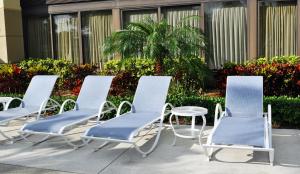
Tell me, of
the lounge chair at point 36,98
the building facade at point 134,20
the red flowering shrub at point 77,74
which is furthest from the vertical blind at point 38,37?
the lounge chair at point 36,98

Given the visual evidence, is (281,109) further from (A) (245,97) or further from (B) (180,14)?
(B) (180,14)

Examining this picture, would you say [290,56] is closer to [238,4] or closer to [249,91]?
[238,4]

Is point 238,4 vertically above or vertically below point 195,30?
above

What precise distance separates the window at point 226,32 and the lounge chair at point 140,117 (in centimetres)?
362

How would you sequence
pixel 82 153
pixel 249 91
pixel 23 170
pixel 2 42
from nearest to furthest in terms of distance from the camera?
pixel 23 170, pixel 82 153, pixel 249 91, pixel 2 42

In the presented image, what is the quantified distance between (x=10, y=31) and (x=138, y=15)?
4655mm

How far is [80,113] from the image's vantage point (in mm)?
7699

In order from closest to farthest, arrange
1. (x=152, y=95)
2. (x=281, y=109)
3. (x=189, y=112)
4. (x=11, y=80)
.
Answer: (x=189, y=112), (x=152, y=95), (x=281, y=109), (x=11, y=80)

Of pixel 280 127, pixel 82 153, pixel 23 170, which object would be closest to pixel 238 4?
pixel 280 127

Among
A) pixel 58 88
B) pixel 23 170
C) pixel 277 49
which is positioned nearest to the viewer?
pixel 23 170

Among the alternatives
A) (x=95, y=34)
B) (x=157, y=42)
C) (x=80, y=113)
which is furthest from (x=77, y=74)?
(x=80, y=113)

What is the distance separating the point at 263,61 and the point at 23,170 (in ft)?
23.6

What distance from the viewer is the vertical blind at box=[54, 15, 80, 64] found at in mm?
13195

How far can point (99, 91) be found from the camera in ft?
27.4
